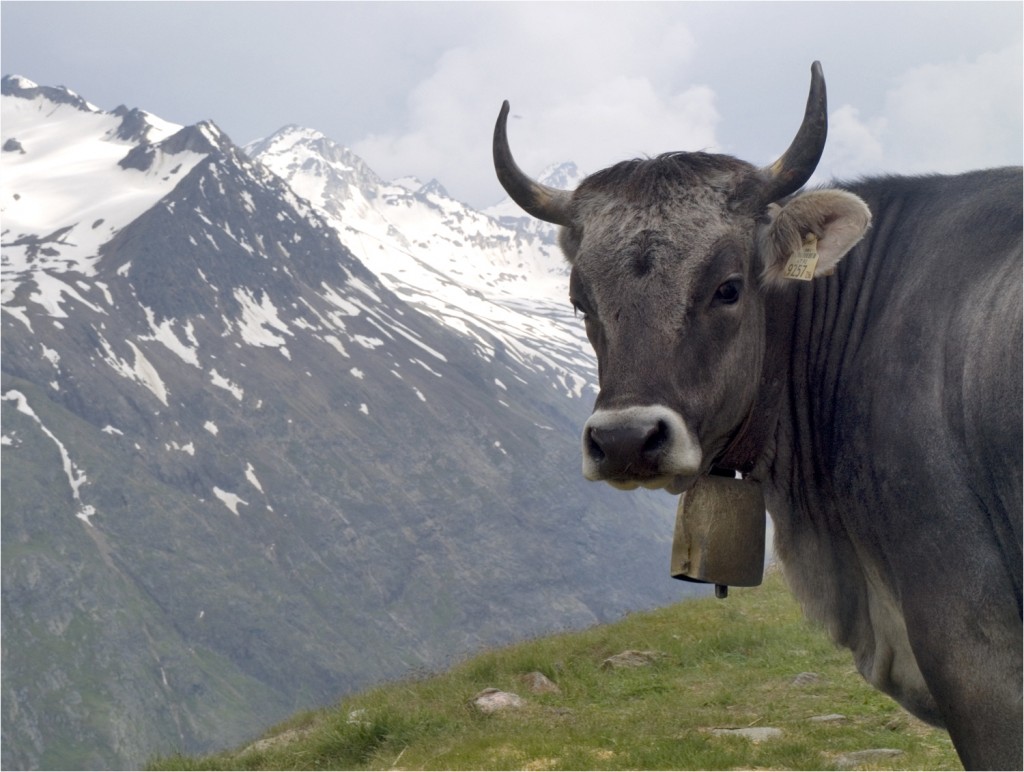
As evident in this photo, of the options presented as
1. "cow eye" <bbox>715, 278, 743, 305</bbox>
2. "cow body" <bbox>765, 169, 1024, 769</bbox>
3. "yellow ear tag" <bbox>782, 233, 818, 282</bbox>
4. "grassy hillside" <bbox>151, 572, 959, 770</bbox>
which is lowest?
"grassy hillside" <bbox>151, 572, 959, 770</bbox>

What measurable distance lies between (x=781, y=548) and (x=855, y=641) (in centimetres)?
77

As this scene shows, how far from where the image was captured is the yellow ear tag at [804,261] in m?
7.06

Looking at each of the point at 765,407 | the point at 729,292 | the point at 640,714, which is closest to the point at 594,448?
the point at 729,292

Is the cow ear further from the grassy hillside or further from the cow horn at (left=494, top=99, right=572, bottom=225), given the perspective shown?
the grassy hillside

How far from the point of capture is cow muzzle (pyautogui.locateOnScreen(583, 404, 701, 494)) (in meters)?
6.41

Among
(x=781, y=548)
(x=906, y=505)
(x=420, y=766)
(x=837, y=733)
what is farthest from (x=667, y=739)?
(x=906, y=505)

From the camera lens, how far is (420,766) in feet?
42.6

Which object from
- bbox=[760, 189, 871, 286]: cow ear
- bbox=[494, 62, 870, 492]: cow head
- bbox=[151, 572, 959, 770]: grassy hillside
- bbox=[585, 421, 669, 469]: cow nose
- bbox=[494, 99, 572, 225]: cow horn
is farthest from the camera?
bbox=[151, 572, 959, 770]: grassy hillside

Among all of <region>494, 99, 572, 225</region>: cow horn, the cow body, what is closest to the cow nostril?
the cow body

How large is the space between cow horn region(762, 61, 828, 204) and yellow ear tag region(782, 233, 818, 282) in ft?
1.25

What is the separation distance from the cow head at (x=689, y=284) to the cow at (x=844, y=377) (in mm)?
14

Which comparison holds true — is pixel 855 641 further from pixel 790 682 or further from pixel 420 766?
pixel 790 682

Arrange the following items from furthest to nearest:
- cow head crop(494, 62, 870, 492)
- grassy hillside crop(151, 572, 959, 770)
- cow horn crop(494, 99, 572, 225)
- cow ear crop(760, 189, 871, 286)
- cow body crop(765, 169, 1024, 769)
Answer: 1. grassy hillside crop(151, 572, 959, 770)
2. cow horn crop(494, 99, 572, 225)
3. cow ear crop(760, 189, 871, 286)
4. cow head crop(494, 62, 870, 492)
5. cow body crop(765, 169, 1024, 769)

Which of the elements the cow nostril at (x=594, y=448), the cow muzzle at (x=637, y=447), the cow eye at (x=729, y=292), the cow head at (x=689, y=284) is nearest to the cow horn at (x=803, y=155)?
the cow head at (x=689, y=284)
